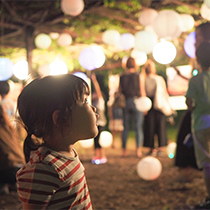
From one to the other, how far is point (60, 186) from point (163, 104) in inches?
173

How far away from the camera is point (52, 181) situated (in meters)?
0.98

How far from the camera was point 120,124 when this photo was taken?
685 cm

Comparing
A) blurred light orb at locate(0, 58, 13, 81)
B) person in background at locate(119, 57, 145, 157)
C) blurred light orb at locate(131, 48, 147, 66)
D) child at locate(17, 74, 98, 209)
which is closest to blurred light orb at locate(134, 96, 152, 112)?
person in background at locate(119, 57, 145, 157)

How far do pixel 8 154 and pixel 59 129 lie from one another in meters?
1.99

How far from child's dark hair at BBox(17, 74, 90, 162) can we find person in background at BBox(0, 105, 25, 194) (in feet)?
6.32

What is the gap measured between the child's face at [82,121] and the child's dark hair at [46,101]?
25 millimetres

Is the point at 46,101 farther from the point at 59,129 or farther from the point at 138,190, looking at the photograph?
the point at 138,190

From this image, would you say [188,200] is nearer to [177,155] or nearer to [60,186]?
[177,155]

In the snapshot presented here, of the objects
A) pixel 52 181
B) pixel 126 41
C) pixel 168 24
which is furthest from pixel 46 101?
pixel 126 41

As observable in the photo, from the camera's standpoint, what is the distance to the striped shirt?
958mm

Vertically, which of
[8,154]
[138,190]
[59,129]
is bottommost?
[138,190]

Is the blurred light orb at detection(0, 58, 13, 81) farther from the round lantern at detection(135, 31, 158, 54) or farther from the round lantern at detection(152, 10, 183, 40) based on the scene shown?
the round lantern at detection(152, 10, 183, 40)

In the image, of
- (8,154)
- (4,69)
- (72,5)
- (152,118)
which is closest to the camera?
(8,154)

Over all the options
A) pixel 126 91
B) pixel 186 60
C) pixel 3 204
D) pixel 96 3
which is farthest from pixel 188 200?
pixel 186 60
